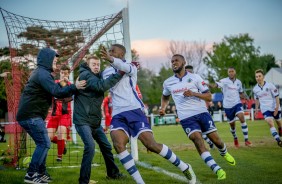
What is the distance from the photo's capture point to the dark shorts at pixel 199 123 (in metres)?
6.84

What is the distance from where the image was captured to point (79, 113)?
229 inches

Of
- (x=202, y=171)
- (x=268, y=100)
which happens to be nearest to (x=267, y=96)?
(x=268, y=100)

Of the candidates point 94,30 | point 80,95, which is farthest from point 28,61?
point 80,95

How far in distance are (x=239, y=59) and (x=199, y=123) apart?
7411 centimetres

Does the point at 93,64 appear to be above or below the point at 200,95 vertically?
above

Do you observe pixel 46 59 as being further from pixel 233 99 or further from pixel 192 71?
pixel 233 99

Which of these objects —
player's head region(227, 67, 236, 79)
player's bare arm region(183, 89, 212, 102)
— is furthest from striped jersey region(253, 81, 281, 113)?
player's bare arm region(183, 89, 212, 102)

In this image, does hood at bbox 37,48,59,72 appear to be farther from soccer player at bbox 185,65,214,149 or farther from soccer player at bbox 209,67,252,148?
soccer player at bbox 209,67,252,148

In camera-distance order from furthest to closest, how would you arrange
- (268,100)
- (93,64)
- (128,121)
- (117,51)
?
(268,100), (93,64), (117,51), (128,121)

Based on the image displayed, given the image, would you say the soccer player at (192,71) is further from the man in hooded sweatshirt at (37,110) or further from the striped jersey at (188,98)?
the man in hooded sweatshirt at (37,110)

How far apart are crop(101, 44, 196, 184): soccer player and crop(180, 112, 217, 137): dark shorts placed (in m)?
1.19

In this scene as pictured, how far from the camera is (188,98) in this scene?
7.04 metres

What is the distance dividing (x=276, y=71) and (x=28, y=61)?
2830 inches

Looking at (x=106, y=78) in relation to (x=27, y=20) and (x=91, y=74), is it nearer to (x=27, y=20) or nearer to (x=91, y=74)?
(x=91, y=74)
